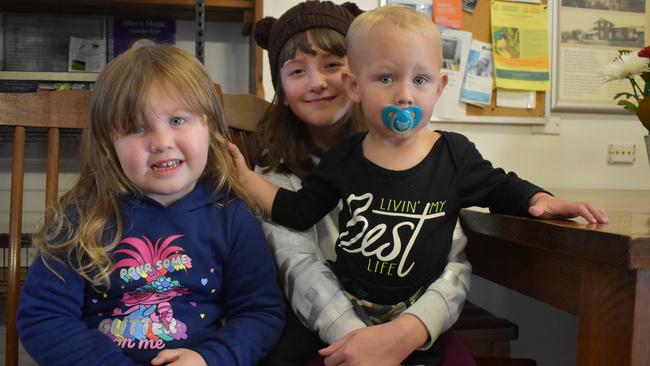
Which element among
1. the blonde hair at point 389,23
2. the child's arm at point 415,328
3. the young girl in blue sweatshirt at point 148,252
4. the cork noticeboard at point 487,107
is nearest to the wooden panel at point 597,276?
the child's arm at point 415,328

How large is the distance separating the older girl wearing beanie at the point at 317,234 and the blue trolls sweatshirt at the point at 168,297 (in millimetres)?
63

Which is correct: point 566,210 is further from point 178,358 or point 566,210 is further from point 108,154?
point 108,154

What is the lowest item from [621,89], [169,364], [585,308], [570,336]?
[570,336]

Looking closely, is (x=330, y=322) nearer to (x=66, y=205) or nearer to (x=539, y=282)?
(x=539, y=282)

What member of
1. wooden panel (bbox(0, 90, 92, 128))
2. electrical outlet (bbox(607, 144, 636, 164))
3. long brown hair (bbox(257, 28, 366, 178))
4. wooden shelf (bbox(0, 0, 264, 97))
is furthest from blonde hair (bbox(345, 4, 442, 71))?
electrical outlet (bbox(607, 144, 636, 164))

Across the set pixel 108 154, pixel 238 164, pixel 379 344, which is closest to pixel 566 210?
pixel 379 344

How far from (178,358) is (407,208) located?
416mm

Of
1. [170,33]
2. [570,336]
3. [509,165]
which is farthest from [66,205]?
[570,336]

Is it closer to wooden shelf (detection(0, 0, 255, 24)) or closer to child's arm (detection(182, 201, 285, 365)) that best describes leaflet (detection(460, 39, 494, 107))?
wooden shelf (detection(0, 0, 255, 24))

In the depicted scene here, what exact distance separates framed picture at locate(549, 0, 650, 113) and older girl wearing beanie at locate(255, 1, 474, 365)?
1209 millimetres

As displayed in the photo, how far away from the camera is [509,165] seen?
7.11ft

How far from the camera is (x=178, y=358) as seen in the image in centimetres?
82

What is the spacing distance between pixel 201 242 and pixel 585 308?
0.59 metres

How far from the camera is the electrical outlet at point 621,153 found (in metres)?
2.26
